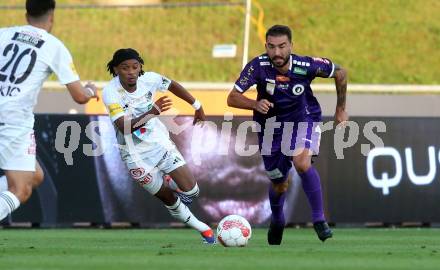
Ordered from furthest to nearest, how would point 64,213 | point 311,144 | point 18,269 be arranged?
point 64,213 → point 311,144 → point 18,269

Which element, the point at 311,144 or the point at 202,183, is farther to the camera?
the point at 202,183

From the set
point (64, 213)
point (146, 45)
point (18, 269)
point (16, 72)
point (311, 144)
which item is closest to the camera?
point (18, 269)

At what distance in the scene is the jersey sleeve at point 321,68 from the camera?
1090 centimetres

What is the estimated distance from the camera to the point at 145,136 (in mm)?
11375

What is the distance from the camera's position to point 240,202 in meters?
15.2

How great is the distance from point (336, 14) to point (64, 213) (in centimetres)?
1306

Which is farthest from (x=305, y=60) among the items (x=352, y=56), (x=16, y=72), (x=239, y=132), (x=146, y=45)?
(x=352, y=56)

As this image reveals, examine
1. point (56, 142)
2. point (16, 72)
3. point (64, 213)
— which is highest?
point (16, 72)

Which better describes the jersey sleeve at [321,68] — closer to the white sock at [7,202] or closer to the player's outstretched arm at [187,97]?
the player's outstretched arm at [187,97]

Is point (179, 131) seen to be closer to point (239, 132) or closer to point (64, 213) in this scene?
point (239, 132)

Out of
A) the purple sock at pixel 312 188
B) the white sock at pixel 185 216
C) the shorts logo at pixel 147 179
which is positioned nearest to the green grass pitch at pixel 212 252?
the white sock at pixel 185 216

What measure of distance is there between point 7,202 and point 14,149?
0.43 metres

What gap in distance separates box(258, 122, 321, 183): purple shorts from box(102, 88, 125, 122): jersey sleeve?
1451mm

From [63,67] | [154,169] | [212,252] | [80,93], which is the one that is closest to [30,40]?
[63,67]
